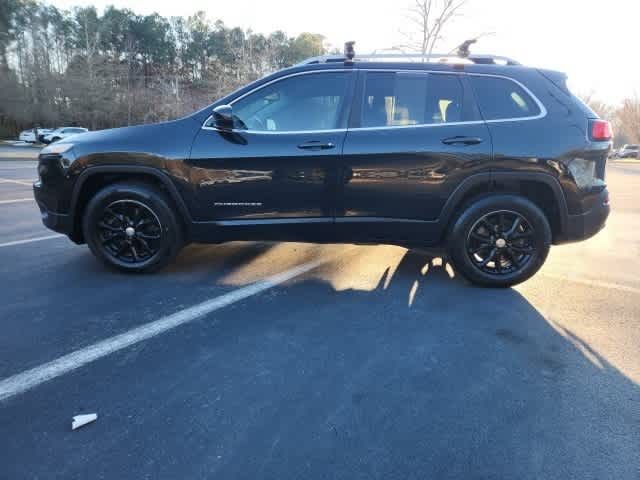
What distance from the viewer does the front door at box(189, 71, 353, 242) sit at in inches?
133

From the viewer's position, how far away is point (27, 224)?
564 cm

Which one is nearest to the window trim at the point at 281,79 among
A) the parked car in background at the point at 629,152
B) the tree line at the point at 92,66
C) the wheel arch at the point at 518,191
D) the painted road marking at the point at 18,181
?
the wheel arch at the point at 518,191

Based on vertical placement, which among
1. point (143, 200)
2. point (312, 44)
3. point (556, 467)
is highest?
point (312, 44)

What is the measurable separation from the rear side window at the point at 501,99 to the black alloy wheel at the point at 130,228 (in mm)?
2999

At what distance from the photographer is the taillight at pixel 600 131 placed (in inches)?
134

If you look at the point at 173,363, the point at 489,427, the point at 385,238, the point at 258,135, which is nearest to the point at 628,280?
the point at 385,238

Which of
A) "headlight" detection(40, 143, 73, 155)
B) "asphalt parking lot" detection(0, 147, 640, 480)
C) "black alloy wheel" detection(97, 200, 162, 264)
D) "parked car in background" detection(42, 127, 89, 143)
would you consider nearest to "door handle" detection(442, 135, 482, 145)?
"asphalt parking lot" detection(0, 147, 640, 480)

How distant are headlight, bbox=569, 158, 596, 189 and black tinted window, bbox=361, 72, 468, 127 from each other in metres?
1.00

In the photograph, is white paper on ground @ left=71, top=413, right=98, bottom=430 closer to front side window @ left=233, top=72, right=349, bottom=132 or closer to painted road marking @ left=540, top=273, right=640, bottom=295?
front side window @ left=233, top=72, right=349, bottom=132

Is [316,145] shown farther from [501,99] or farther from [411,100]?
[501,99]

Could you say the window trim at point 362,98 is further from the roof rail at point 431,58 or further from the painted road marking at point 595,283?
the painted road marking at point 595,283

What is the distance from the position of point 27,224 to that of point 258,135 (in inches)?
167

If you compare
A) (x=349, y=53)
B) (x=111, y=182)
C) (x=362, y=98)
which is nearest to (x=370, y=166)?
(x=362, y=98)

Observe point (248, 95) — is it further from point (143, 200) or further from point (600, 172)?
point (600, 172)
